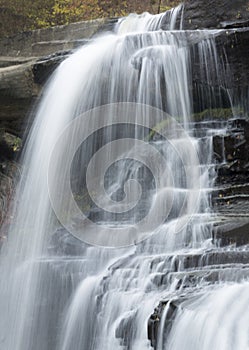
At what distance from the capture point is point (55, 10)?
635 inches

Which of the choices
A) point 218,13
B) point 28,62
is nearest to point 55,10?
point 28,62

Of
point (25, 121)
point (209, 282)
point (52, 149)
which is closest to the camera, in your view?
point (209, 282)

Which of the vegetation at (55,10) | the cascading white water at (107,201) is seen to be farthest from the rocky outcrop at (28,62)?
the vegetation at (55,10)

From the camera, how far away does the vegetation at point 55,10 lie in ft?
51.5

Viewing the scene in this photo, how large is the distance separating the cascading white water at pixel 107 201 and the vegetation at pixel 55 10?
5207mm

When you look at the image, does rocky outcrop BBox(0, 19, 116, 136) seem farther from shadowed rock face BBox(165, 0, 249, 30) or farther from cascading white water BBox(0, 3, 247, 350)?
shadowed rock face BBox(165, 0, 249, 30)

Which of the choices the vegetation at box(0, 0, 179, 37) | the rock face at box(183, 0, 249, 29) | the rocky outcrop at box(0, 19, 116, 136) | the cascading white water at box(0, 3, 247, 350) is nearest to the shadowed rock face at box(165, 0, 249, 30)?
the rock face at box(183, 0, 249, 29)

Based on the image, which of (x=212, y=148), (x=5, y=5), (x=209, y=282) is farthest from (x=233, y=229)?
(x=5, y=5)

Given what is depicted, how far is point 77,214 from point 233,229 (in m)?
3.82

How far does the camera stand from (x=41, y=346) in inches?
249

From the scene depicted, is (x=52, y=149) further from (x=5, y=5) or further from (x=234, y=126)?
(x=5, y=5)

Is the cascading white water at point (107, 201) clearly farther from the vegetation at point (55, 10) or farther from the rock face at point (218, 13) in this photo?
the vegetation at point (55, 10)

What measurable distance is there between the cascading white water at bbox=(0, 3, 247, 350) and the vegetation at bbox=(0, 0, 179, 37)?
5.21 m

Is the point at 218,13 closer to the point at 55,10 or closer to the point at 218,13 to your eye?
the point at 218,13
